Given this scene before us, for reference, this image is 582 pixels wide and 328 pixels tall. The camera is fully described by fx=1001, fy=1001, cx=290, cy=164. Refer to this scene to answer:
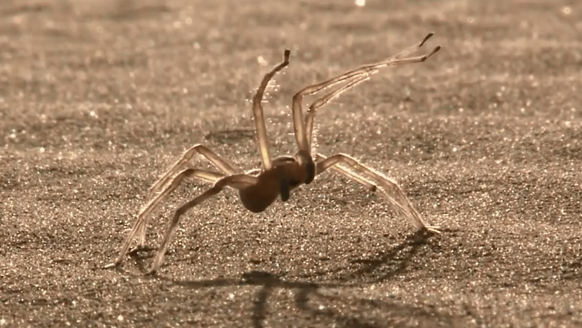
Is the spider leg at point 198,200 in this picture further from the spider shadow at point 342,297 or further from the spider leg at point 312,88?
the spider leg at point 312,88

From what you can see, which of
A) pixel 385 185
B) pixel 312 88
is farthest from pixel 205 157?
pixel 385 185

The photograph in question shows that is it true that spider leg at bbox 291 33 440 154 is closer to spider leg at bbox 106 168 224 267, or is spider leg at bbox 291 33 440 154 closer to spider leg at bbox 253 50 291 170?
spider leg at bbox 253 50 291 170

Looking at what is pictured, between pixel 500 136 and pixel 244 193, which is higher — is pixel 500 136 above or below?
below

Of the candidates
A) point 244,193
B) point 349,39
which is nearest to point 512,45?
point 349,39

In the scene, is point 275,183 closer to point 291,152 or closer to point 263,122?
point 263,122

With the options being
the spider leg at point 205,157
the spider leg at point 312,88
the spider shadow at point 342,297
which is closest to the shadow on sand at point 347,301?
the spider shadow at point 342,297

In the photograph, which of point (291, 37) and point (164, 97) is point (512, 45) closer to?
point (291, 37)

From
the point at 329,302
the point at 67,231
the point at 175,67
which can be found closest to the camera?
the point at 329,302
